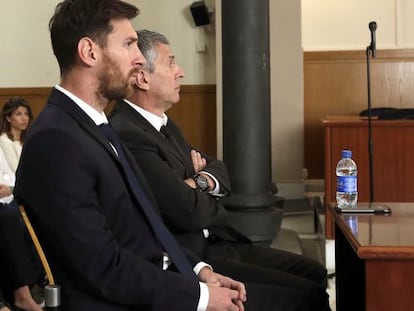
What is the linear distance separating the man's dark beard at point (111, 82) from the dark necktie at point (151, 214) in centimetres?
9

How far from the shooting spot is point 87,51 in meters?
1.70

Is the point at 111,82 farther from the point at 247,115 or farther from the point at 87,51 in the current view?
the point at 247,115

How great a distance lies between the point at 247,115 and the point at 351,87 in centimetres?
278

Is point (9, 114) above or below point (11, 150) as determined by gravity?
above

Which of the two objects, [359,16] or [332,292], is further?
[359,16]

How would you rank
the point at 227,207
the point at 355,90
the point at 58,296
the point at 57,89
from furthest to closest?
the point at 355,90 → the point at 227,207 → the point at 57,89 → the point at 58,296

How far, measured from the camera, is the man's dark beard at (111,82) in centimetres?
173

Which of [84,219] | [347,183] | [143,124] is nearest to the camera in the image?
[84,219]

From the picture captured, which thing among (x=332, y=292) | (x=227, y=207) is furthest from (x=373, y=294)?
(x=227, y=207)

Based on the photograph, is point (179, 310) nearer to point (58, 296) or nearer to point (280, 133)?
point (58, 296)

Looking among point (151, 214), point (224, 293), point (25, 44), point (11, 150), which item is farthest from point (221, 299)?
point (25, 44)

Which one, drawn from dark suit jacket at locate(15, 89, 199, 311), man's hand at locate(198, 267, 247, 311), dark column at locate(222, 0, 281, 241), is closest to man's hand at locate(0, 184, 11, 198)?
dark column at locate(222, 0, 281, 241)

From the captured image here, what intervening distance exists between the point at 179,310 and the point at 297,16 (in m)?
4.78

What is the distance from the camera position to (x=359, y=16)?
22.2 feet
